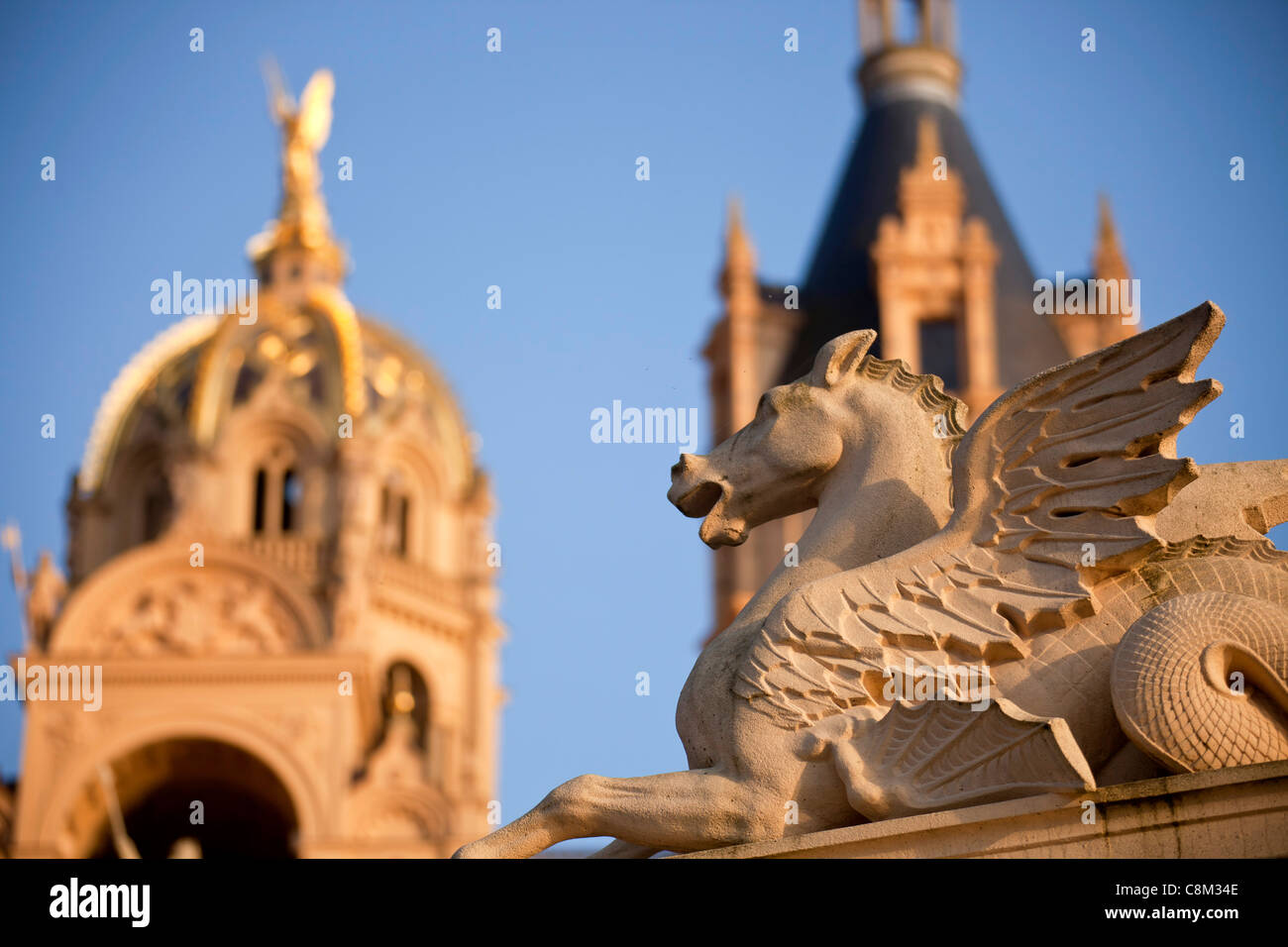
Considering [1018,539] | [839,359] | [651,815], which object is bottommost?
[651,815]

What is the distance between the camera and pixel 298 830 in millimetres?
44812

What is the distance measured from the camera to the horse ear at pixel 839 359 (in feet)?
22.2

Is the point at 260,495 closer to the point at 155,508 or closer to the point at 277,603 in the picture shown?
the point at 155,508

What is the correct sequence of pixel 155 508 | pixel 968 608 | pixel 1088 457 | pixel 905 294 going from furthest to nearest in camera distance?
pixel 155 508
pixel 905 294
pixel 1088 457
pixel 968 608

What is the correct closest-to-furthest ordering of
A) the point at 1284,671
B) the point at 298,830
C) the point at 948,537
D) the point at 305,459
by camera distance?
the point at 1284,671 → the point at 948,537 → the point at 298,830 → the point at 305,459

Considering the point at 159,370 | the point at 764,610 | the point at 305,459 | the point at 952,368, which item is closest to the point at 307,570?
the point at 305,459

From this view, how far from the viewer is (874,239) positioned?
48.3 m

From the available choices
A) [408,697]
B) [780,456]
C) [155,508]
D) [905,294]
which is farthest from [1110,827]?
[155,508]

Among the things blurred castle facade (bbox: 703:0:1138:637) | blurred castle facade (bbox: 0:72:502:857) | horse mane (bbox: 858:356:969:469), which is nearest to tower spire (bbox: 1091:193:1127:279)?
blurred castle facade (bbox: 703:0:1138:637)

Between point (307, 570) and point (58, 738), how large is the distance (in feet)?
22.3

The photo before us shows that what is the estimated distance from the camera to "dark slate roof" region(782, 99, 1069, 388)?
46656 mm

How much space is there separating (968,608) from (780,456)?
32.8 inches

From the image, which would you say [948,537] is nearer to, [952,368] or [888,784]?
[888,784]
